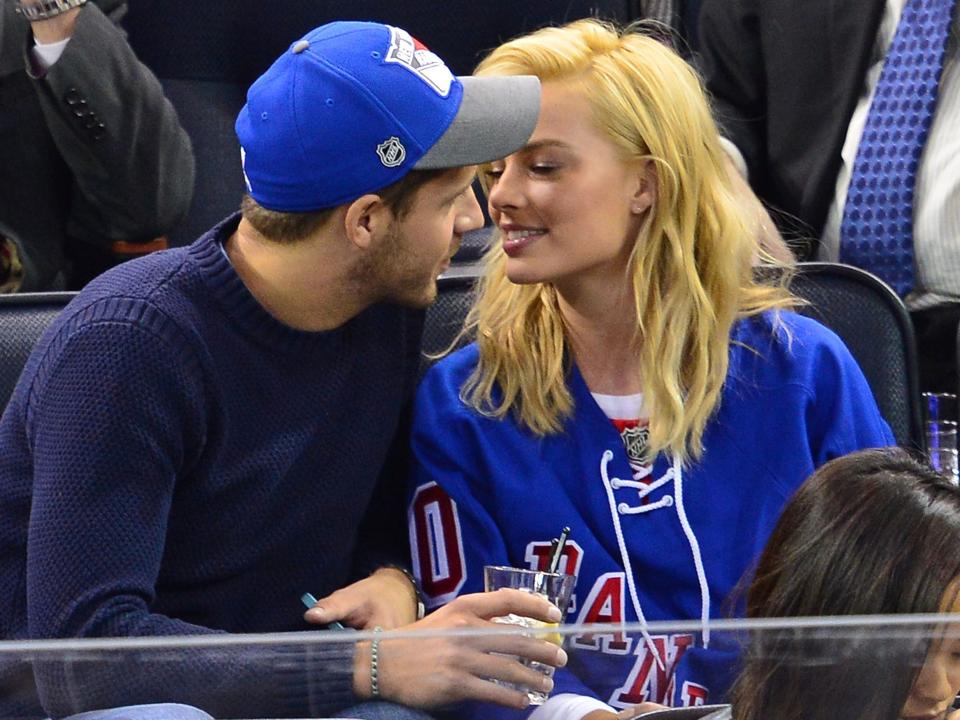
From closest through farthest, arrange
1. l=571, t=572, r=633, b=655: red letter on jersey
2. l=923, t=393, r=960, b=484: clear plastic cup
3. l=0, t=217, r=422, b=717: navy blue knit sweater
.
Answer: l=0, t=217, r=422, b=717: navy blue knit sweater → l=571, t=572, r=633, b=655: red letter on jersey → l=923, t=393, r=960, b=484: clear plastic cup

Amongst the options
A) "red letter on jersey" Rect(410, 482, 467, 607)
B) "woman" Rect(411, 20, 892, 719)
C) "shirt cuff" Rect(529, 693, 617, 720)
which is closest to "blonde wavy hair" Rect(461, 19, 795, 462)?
"woman" Rect(411, 20, 892, 719)

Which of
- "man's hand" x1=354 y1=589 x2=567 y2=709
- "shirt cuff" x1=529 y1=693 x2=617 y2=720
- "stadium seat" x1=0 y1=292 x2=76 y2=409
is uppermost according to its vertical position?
"man's hand" x1=354 y1=589 x2=567 y2=709

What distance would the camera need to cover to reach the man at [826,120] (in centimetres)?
207

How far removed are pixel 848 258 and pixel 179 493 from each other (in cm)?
107

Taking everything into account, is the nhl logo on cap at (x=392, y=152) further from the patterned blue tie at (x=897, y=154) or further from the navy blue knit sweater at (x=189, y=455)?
the patterned blue tie at (x=897, y=154)

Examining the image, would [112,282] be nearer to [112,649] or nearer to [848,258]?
[112,649]

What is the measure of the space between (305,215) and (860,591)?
→ 0.68 metres

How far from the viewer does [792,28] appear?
7.25 ft

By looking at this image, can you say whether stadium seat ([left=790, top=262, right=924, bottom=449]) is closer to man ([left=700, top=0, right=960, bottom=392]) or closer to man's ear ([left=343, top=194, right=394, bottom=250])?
man ([left=700, top=0, right=960, bottom=392])

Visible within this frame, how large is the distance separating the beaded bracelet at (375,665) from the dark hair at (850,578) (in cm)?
21

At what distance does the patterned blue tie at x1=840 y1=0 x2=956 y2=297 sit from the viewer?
207cm

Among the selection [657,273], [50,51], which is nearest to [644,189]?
[657,273]

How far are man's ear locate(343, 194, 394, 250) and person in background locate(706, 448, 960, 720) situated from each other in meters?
0.52

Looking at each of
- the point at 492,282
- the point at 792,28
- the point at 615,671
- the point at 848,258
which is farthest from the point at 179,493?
the point at 792,28
